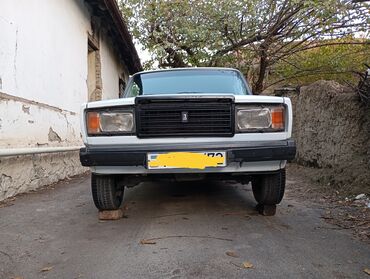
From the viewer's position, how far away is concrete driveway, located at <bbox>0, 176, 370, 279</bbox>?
2.61m

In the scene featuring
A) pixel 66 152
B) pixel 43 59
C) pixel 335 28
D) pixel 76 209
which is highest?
pixel 335 28

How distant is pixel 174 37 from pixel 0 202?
1017 centimetres

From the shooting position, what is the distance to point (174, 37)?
539 inches

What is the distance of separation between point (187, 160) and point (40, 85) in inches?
147

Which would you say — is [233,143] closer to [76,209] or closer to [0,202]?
[76,209]

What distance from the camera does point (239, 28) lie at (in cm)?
1130

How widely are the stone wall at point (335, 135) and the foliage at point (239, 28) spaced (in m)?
2.66

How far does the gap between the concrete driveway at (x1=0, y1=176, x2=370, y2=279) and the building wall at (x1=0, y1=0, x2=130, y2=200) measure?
0.99 meters

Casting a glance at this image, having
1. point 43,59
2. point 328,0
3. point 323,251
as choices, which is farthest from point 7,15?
point 328,0

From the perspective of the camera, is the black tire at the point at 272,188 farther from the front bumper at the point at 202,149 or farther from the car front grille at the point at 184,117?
the car front grille at the point at 184,117

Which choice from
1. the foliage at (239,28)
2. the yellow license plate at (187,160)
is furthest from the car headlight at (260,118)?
the foliage at (239,28)

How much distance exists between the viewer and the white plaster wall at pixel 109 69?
11212mm

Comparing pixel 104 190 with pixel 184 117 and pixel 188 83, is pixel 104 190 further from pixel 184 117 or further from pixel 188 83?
pixel 188 83

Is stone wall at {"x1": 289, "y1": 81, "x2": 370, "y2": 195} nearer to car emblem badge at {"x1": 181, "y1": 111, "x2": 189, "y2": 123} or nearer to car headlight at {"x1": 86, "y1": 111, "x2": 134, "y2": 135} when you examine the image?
car emblem badge at {"x1": 181, "y1": 111, "x2": 189, "y2": 123}
